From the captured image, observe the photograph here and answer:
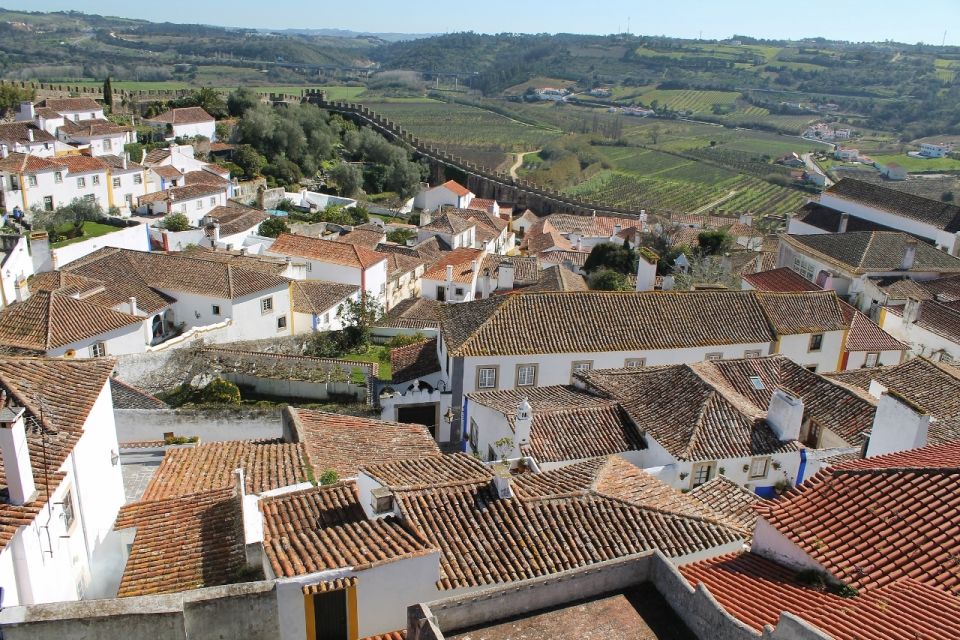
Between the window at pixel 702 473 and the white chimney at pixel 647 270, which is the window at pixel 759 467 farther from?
the white chimney at pixel 647 270

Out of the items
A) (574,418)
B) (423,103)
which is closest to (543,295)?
(574,418)

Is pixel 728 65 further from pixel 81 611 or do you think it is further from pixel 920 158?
pixel 81 611

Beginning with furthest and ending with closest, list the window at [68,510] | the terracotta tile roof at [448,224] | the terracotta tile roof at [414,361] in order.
Answer: the terracotta tile roof at [448,224]
the terracotta tile roof at [414,361]
the window at [68,510]

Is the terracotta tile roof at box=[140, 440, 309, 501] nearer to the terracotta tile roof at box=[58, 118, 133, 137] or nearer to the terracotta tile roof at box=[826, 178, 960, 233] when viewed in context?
the terracotta tile roof at box=[826, 178, 960, 233]

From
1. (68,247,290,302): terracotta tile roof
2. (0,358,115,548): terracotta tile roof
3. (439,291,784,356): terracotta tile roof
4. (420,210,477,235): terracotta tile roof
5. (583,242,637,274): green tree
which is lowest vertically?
(420,210,477,235): terracotta tile roof

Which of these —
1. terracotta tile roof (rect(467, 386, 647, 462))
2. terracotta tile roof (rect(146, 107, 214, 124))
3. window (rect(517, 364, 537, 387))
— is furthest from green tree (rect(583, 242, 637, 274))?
terracotta tile roof (rect(146, 107, 214, 124))

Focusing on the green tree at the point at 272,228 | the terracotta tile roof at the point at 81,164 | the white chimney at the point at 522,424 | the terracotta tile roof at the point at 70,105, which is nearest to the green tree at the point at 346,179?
the terracotta tile roof at the point at 81,164
